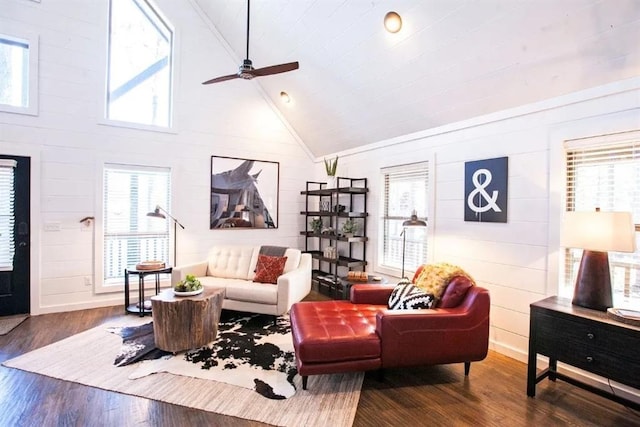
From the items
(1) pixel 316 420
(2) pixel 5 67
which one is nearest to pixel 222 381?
(1) pixel 316 420

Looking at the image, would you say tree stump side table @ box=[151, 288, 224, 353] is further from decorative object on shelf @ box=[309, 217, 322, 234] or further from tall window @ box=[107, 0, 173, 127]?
tall window @ box=[107, 0, 173, 127]

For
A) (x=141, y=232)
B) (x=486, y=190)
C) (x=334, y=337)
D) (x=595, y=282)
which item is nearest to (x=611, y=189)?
(x=595, y=282)

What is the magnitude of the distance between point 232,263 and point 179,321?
1547 mm

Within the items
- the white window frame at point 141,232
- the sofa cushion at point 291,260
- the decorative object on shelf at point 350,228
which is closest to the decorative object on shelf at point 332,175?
the decorative object on shelf at point 350,228

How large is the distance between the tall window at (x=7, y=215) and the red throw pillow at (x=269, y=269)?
3.04 m

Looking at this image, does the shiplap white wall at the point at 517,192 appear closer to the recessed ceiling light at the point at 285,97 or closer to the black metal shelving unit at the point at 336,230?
the black metal shelving unit at the point at 336,230

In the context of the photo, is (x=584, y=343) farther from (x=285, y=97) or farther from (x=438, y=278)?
(x=285, y=97)

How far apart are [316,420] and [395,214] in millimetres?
3067

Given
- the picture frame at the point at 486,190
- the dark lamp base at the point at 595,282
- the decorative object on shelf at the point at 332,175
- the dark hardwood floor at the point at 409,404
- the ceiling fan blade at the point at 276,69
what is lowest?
the dark hardwood floor at the point at 409,404

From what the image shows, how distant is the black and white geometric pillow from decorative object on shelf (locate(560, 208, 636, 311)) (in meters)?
1.06

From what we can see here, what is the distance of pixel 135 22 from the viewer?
4.92 metres

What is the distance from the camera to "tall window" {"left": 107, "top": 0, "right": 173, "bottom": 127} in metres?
4.74

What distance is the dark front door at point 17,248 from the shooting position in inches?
161

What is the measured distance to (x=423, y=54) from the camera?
3203mm
